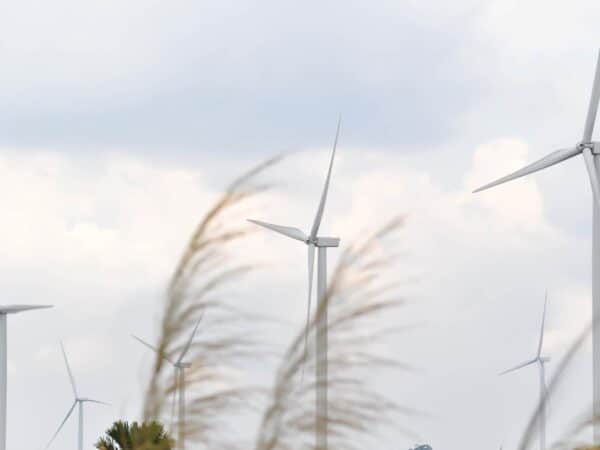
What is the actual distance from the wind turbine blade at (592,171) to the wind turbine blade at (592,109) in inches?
16.6

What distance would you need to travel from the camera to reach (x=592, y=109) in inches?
1453

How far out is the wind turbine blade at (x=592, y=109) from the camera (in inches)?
1432

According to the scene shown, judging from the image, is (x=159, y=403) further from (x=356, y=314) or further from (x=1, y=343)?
(x=1, y=343)

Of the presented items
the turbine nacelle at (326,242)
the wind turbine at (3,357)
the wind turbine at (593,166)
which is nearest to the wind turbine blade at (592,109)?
the wind turbine at (593,166)

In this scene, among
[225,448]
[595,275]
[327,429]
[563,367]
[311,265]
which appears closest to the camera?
[563,367]

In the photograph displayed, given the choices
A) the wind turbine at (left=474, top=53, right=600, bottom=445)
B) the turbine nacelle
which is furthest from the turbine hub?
the turbine nacelle

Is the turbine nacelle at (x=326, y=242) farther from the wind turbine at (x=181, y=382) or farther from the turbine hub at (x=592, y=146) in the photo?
the wind turbine at (x=181, y=382)

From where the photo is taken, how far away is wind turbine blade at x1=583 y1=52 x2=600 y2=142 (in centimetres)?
3638

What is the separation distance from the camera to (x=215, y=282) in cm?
745

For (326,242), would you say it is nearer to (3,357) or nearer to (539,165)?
(539,165)

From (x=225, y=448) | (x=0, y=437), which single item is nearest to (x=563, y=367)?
(x=225, y=448)

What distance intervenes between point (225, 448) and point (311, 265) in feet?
111

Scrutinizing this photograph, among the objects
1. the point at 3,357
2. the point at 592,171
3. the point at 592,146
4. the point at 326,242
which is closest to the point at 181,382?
the point at 592,171

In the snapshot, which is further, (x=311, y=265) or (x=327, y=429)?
(x=311, y=265)
